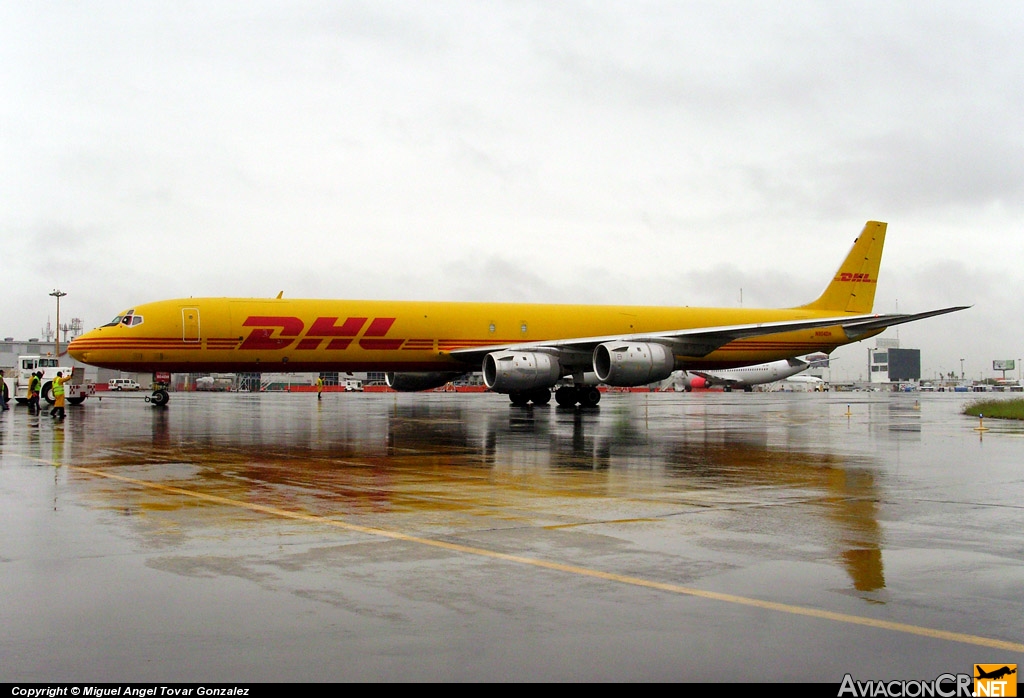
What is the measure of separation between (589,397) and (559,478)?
21501mm

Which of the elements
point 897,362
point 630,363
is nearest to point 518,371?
point 630,363

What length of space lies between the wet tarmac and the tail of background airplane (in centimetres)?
2804

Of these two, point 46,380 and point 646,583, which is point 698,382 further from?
point 646,583

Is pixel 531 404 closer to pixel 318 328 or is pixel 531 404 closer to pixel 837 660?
pixel 318 328

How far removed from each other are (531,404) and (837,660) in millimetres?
31230

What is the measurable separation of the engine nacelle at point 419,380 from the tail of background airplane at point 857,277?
17.8 metres

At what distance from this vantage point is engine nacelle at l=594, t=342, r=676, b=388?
28938mm

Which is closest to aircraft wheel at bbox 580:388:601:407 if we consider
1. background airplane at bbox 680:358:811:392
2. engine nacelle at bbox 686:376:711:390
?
background airplane at bbox 680:358:811:392

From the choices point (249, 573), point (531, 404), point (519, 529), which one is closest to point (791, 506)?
point (519, 529)

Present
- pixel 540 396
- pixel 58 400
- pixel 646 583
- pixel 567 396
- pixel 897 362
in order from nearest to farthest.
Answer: pixel 646 583 → pixel 58 400 → pixel 567 396 → pixel 540 396 → pixel 897 362

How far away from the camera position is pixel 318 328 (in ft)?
102

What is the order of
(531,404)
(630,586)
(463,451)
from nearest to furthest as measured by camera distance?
(630,586) → (463,451) → (531,404)

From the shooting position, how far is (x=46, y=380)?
39406 millimetres

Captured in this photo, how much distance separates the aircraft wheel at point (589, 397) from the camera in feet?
110
